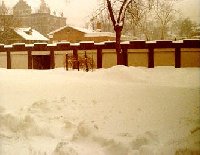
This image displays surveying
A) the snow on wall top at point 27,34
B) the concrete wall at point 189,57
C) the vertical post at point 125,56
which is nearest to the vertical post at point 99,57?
the vertical post at point 125,56

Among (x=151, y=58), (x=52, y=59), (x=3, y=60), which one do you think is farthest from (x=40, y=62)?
(x=151, y=58)

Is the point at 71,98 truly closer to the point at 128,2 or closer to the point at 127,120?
the point at 127,120

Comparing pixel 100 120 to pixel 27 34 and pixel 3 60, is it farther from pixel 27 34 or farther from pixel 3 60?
pixel 27 34

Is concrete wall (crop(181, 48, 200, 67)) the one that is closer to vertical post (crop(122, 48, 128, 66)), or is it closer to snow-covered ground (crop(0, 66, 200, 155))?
vertical post (crop(122, 48, 128, 66))

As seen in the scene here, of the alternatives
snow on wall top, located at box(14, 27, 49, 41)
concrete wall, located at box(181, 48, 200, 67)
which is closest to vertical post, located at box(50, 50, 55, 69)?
concrete wall, located at box(181, 48, 200, 67)

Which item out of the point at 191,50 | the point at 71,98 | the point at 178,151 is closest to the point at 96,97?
the point at 71,98

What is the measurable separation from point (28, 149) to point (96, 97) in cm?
289

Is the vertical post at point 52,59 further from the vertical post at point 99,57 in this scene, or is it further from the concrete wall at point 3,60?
the concrete wall at point 3,60

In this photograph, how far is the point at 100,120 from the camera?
7434 mm

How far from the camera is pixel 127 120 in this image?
734 centimetres

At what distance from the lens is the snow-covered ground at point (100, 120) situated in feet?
20.2

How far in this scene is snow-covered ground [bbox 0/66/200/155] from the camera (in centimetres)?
617

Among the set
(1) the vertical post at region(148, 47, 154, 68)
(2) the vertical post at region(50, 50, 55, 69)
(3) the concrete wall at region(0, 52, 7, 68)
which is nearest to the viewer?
(1) the vertical post at region(148, 47, 154, 68)

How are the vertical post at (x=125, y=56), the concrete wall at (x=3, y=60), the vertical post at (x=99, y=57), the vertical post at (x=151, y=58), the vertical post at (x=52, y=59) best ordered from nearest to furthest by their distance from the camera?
1. the vertical post at (x=151, y=58)
2. the vertical post at (x=125, y=56)
3. the vertical post at (x=99, y=57)
4. the vertical post at (x=52, y=59)
5. the concrete wall at (x=3, y=60)
